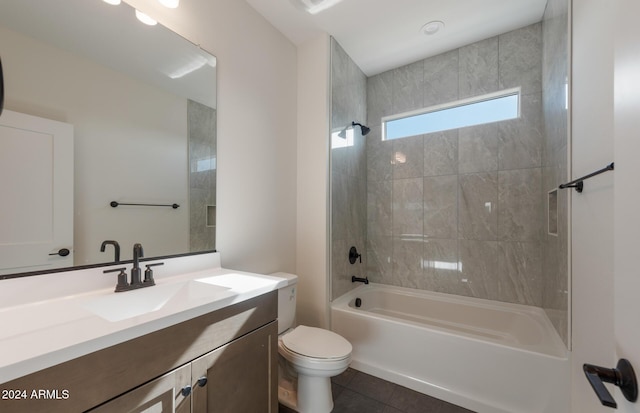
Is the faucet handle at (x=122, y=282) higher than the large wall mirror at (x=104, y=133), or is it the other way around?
the large wall mirror at (x=104, y=133)

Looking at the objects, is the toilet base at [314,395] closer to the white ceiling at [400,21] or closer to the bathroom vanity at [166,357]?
the bathroom vanity at [166,357]

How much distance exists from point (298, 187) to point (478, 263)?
5.77ft

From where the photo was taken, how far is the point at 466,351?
5.36ft

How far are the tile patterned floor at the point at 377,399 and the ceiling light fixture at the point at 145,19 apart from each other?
232 centimetres

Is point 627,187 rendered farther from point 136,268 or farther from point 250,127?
point 250,127

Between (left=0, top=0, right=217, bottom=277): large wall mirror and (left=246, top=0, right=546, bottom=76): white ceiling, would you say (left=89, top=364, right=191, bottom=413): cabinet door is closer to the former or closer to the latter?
(left=0, top=0, right=217, bottom=277): large wall mirror

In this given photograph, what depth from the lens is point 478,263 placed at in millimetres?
2250

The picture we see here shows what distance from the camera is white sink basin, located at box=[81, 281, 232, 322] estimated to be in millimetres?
957

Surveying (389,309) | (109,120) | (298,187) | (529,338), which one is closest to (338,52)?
(298,187)

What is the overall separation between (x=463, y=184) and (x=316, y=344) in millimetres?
1879

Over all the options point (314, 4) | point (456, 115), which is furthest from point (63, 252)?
point (456, 115)

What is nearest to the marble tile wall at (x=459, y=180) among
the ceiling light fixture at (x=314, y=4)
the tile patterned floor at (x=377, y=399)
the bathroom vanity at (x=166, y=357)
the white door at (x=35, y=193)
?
the ceiling light fixture at (x=314, y=4)

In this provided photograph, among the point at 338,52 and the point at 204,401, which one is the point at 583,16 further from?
the point at 204,401

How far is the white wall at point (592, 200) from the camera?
93 centimetres
